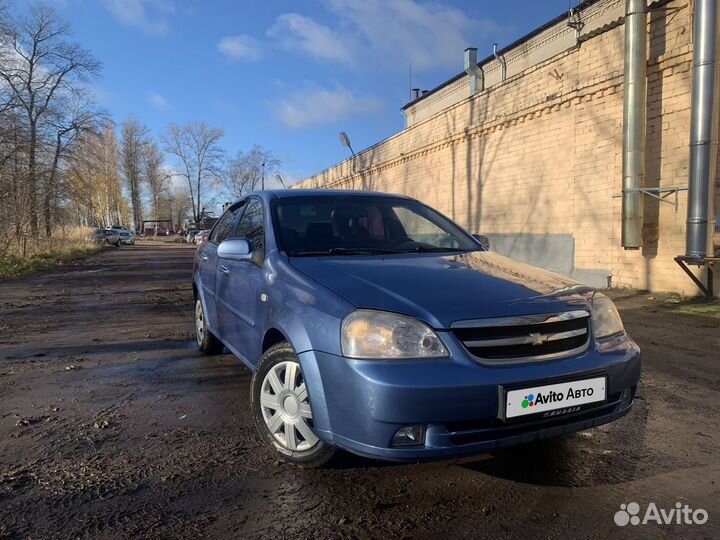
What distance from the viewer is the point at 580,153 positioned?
1036 cm

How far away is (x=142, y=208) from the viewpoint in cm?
7238

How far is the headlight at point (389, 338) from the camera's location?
7.54 feet

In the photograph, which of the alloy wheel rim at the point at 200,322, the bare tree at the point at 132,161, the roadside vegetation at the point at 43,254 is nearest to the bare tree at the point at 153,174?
the bare tree at the point at 132,161

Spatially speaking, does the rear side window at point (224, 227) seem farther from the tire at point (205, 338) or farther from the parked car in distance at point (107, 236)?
the parked car in distance at point (107, 236)

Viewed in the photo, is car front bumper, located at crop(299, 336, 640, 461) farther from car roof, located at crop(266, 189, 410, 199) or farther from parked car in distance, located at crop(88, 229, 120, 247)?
parked car in distance, located at crop(88, 229, 120, 247)

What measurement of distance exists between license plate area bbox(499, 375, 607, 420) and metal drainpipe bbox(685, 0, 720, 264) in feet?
21.1

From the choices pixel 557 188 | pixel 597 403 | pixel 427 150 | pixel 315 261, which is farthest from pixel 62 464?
pixel 427 150

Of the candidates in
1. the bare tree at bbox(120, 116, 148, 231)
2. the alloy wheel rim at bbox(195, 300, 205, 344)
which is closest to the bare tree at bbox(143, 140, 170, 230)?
the bare tree at bbox(120, 116, 148, 231)

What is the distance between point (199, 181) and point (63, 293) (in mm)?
54703

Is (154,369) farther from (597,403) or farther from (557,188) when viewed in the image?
(557,188)

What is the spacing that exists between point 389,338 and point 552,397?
79 cm

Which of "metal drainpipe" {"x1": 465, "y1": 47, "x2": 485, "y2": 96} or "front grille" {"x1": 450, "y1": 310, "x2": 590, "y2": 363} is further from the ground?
"metal drainpipe" {"x1": 465, "y1": 47, "x2": 485, "y2": 96}

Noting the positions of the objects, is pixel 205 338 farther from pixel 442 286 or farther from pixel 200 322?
pixel 442 286

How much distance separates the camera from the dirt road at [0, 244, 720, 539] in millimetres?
2264
